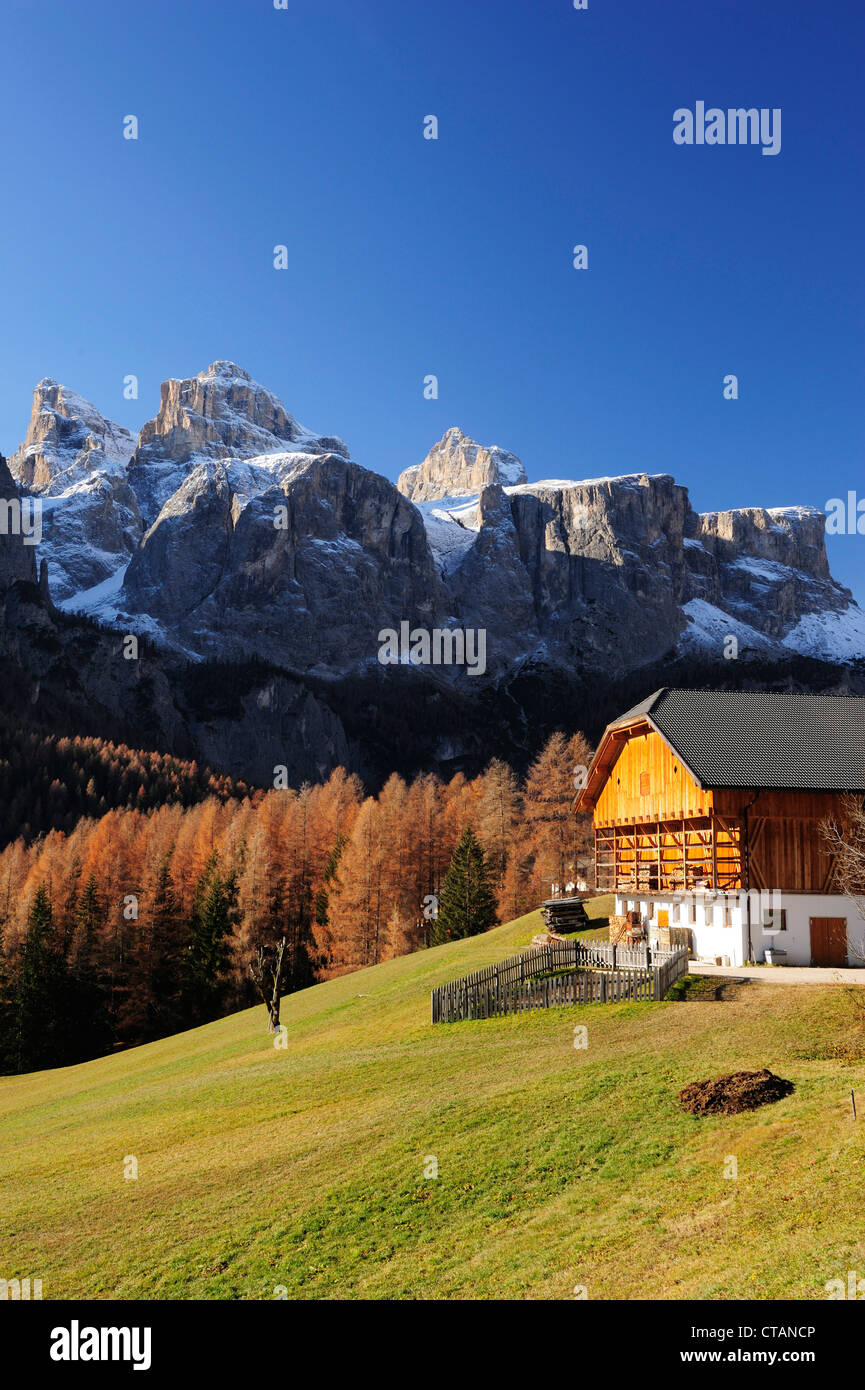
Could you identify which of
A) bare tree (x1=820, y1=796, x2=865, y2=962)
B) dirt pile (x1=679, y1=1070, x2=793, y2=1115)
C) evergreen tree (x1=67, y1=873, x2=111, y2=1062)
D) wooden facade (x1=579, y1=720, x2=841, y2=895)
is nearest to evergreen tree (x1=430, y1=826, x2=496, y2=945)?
wooden facade (x1=579, y1=720, x2=841, y2=895)

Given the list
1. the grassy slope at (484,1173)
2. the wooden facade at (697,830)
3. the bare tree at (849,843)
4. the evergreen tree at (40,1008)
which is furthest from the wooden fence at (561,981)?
the evergreen tree at (40,1008)

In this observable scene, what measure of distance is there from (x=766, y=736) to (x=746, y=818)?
441 cm

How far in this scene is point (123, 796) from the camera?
142000 mm

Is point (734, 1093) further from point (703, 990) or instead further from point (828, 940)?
point (828, 940)

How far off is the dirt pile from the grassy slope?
0.35 metres

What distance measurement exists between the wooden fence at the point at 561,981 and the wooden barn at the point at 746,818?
12.1ft

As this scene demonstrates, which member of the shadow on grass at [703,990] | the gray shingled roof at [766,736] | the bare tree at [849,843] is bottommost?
the shadow on grass at [703,990]

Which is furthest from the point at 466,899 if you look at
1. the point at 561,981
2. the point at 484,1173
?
the point at 484,1173

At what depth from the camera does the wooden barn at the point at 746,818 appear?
3403 cm

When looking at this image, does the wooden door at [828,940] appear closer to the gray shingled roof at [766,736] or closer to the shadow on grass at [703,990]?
the gray shingled roof at [766,736]

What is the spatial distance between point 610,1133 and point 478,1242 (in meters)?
4.24

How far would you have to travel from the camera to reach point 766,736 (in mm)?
37812
